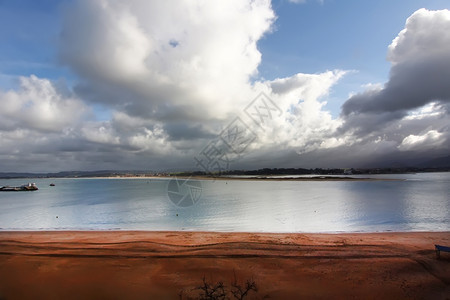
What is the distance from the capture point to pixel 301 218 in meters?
26.8

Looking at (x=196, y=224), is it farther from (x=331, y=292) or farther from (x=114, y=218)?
(x=331, y=292)

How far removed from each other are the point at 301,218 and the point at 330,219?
2.85 metres

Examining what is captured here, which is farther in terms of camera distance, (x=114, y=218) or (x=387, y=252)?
(x=114, y=218)

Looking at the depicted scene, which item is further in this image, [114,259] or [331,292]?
[114,259]

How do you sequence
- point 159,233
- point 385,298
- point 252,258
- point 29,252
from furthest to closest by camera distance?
point 159,233 < point 29,252 < point 252,258 < point 385,298

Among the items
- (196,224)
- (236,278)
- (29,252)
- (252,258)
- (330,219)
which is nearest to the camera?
(236,278)

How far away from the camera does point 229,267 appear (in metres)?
11.6

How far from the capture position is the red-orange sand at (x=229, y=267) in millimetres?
9391

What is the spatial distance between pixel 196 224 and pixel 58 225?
45.5ft

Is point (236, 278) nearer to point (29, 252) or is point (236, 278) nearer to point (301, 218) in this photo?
point (29, 252)

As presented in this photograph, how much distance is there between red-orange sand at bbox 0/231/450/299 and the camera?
939 centimetres

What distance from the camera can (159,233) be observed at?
63.4 ft

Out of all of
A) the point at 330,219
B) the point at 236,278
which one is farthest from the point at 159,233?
the point at 330,219

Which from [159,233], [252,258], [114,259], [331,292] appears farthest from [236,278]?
[159,233]
